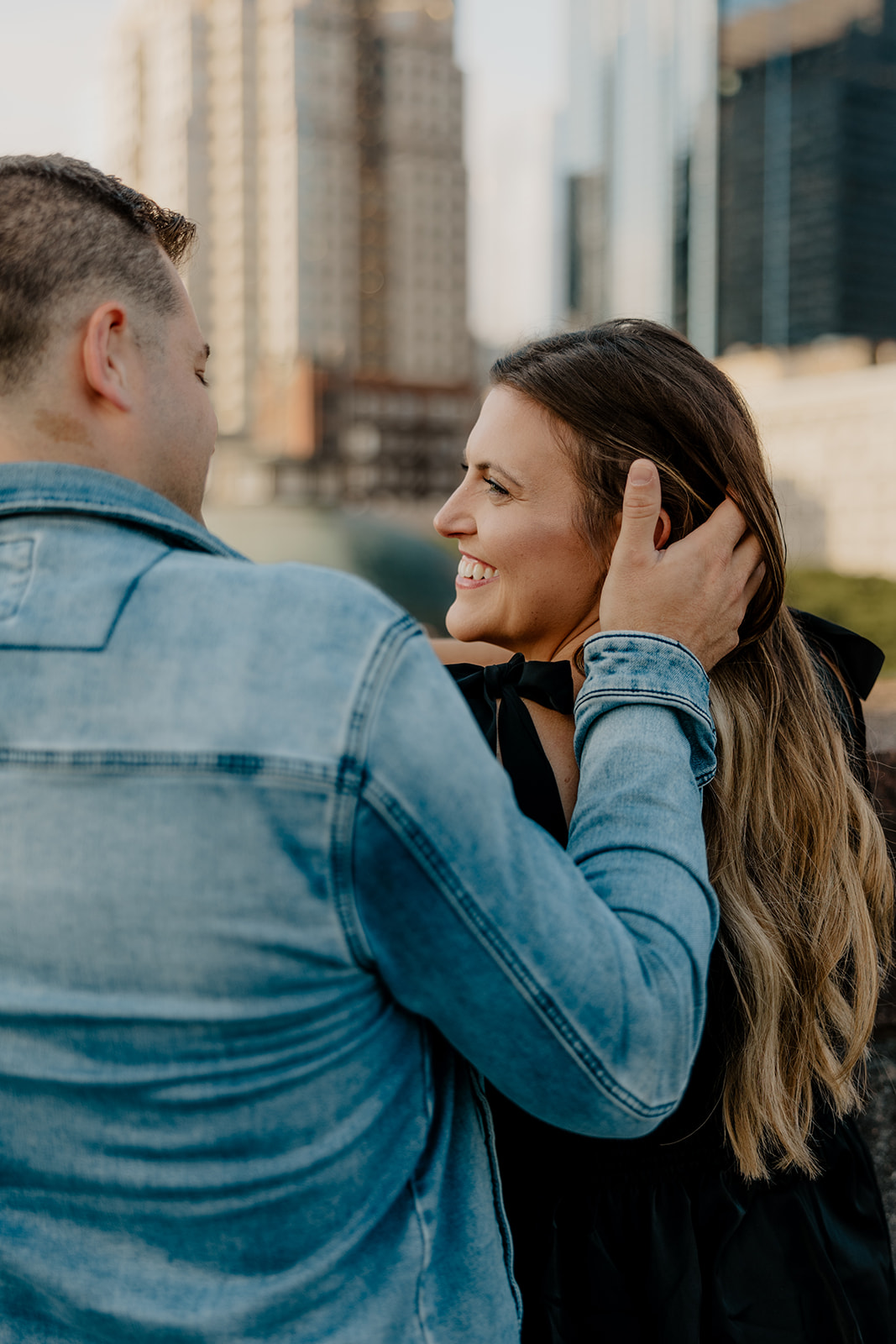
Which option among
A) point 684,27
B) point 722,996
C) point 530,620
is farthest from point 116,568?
point 684,27

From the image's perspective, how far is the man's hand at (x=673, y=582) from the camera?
1.35 m

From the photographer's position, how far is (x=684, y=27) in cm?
4791

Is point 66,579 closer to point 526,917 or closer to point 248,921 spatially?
point 248,921

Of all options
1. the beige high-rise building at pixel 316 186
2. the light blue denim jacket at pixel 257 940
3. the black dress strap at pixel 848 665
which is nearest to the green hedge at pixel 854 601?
the black dress strap at pixel 848 665

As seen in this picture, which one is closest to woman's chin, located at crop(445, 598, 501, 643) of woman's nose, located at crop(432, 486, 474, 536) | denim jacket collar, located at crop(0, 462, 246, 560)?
woman's nose, located at crop(432, 486, 474, 536)

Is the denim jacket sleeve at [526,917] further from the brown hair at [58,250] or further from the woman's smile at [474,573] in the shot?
the woman's smile at [474,573]

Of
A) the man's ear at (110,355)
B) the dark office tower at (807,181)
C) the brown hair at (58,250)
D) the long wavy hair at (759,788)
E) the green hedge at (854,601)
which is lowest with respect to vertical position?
the green hedge at (854,601)

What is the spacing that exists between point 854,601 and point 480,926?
7.62 m

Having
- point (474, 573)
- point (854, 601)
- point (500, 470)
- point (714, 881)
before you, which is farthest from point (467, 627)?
point (854, 601)

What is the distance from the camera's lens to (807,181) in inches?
1713

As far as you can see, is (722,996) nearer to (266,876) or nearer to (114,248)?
(266,876)

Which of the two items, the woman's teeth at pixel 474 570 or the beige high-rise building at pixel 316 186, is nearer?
the woman's teeth at pixel 474 570

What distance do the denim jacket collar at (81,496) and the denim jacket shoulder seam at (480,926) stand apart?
349 millimetres

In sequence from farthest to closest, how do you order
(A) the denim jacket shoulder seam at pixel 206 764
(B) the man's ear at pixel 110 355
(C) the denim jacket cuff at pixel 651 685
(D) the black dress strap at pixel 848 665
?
(D) the black dress strap at pixel 848 665 < (C) the denim jacket cuff at pixel 651 685 < (B) the man's ear at pixel 110 355 < (A) the denim jacket shoulder seam at pixel 206 764
